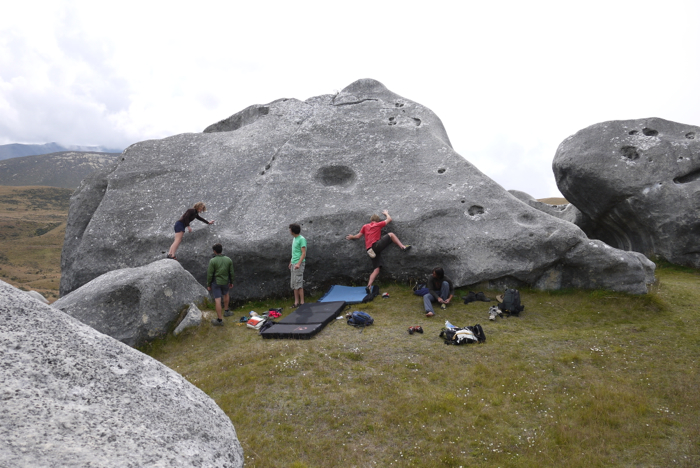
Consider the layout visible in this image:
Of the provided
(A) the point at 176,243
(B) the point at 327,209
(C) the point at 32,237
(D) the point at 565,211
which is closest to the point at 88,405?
(B) the point at 327,209

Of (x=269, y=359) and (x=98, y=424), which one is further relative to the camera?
(x=269, y=359)

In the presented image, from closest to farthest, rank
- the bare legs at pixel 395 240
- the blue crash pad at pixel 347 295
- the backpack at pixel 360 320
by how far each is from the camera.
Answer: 1. the backpack at pixel 360 320
2. the blue crash pad at pixel 347 295
3. the bare legs at pixel 395 240

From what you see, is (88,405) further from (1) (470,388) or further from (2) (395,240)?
(2) (395,240)

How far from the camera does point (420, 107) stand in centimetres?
1792

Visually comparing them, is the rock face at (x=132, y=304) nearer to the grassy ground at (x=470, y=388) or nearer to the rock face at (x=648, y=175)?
the grassy ground at (x=470, y=388)

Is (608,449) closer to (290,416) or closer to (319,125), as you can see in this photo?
(290,416)

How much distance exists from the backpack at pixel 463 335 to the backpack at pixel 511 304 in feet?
6.64

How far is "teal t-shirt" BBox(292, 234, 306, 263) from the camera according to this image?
42.7 feet

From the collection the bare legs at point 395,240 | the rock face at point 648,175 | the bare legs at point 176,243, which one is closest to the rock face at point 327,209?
the bare legs at point 176,243

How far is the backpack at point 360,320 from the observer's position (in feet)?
36.0

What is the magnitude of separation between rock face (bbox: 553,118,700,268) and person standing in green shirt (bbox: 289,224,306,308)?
36.1ft

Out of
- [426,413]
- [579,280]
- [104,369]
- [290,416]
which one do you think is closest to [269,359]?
[290,416]

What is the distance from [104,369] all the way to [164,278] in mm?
8788

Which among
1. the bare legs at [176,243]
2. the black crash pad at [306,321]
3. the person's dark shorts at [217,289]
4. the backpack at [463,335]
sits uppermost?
the bare legs at [176,243]
